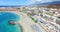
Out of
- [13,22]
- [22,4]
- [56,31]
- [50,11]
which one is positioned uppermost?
[22,4]

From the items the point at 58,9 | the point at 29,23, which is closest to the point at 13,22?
the point at 29,23

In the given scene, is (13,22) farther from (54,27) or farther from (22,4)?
(54,27)

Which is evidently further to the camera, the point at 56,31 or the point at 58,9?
the point at 58,9
